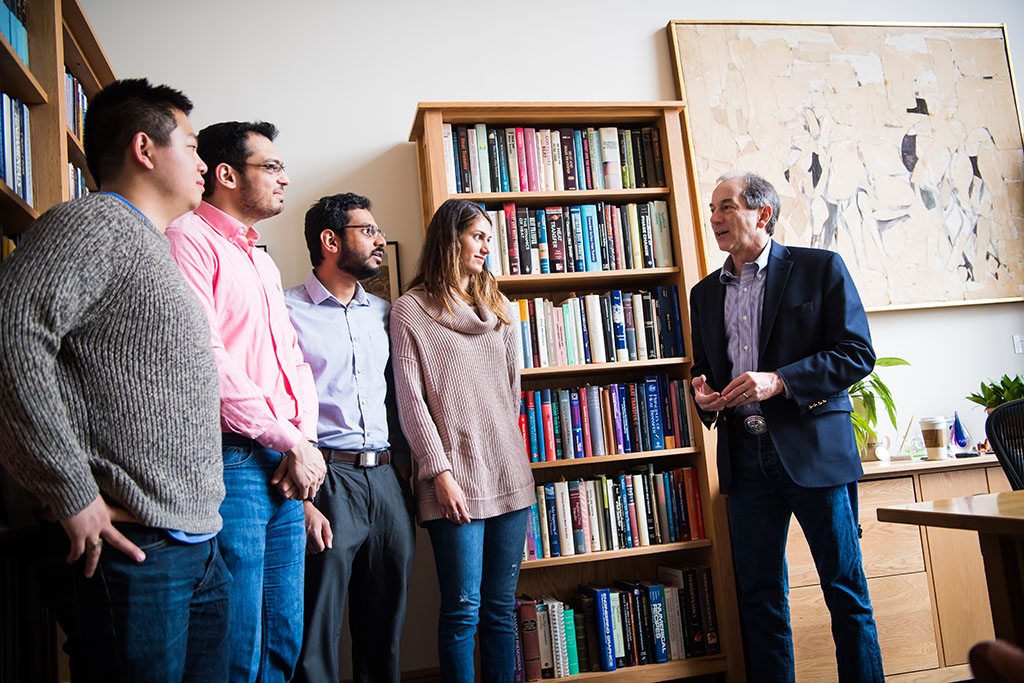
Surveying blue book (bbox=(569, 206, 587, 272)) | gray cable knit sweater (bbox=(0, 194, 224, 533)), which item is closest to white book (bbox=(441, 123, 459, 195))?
blue book (bbox=(569, 206, 587, 272))

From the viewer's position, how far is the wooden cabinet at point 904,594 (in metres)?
2.57

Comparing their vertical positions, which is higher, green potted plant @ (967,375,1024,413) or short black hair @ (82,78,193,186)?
short black hair @ (82,78,193,186)

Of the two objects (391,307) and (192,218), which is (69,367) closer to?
(192,218)

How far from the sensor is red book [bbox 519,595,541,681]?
2.58m

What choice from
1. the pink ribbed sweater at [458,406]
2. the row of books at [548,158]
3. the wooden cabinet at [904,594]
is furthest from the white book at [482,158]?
the wooden cabinet at [904,594]

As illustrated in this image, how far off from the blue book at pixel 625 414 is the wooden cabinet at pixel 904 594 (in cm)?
62

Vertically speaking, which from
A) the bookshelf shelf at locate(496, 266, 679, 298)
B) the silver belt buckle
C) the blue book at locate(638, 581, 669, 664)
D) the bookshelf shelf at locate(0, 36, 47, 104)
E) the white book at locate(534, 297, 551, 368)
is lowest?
the blue book at locate(638, 581, 669, 664)

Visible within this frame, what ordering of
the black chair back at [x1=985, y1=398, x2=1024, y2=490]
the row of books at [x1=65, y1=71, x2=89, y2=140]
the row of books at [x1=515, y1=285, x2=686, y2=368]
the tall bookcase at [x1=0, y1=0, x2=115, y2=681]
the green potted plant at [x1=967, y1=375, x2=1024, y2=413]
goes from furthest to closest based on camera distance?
the green potted plant at [x1=967, y1=375, x2=1024, y2=413]
the row of books at [x1=515, y1=285, x2=686, y2=368]
the row of books at [x1=65, y1=71, x2=89, y2=140]
the black chair back at [x1=985, y1=398, x2=1024, y2=490]
the tall bookcase at [x1=0, y1=0, x2=115, y2=681]

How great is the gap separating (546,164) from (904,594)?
76.4 inches

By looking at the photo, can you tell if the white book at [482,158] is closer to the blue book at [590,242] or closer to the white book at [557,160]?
the white book at [557,160]

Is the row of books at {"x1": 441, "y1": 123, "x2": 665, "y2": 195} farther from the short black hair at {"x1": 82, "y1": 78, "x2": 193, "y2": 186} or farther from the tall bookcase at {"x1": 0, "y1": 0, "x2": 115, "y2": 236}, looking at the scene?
the short black hair at {"x1": 82, "y1": 78, "x2": 193, "y2": 186}

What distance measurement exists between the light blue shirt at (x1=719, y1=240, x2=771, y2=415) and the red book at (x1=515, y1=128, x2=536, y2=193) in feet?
2.71

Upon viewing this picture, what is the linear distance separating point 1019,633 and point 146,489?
1458mm

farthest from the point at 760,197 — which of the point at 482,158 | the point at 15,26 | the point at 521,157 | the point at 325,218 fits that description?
the point at 15,26
